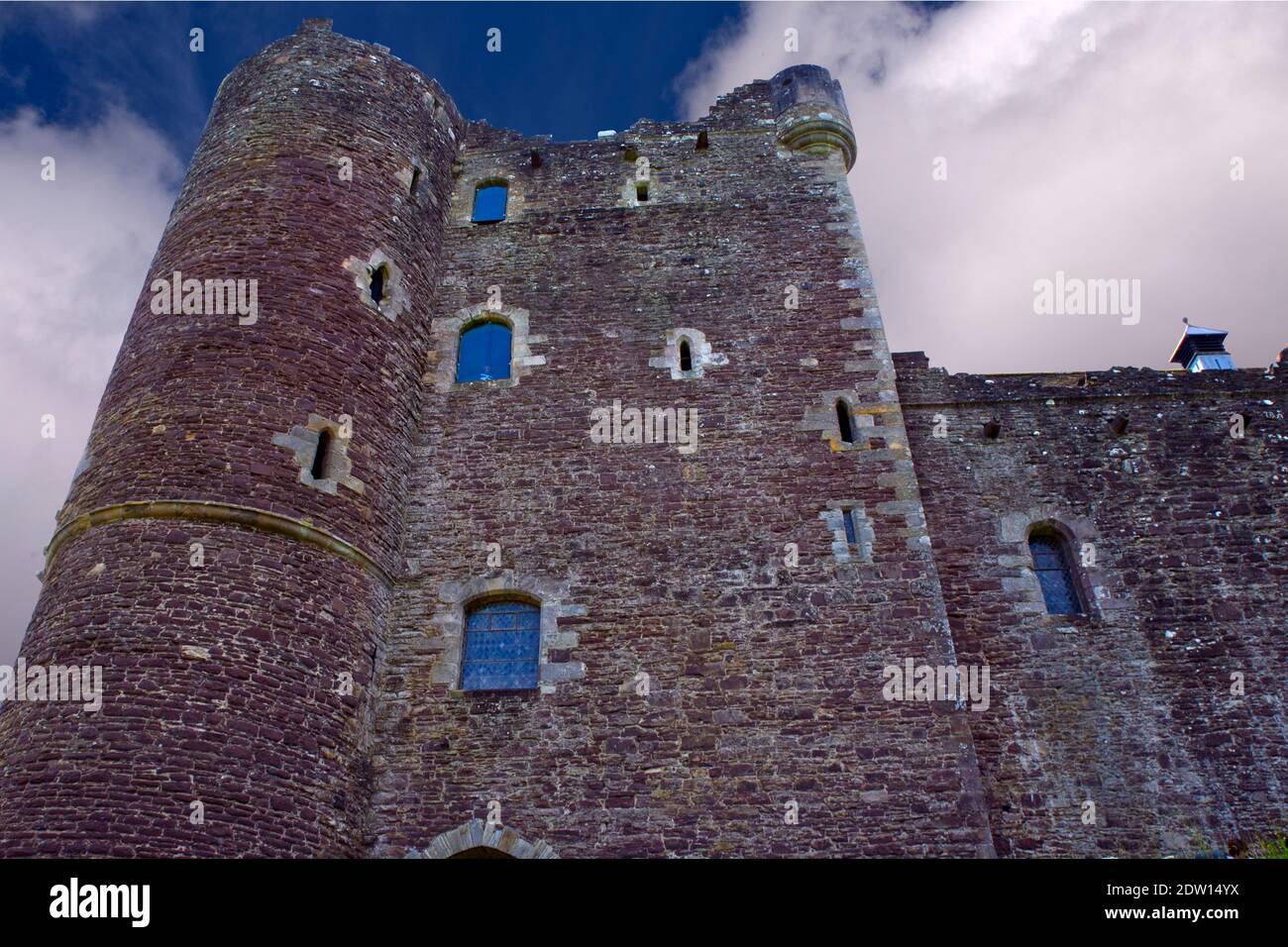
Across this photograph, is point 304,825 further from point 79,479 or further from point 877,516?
point 877,516

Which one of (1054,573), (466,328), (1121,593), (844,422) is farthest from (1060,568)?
(466,328)

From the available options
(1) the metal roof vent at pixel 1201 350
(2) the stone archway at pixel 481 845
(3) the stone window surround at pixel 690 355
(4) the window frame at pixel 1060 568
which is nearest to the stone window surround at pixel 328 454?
(2) the stone archway at pixel 481 845

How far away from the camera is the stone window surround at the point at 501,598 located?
11.7 meters

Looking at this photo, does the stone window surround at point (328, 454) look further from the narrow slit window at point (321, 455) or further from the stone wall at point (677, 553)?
the stone wall at point (677, 553)

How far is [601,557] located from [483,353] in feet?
13.9

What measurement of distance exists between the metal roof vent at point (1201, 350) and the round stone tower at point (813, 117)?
875cm

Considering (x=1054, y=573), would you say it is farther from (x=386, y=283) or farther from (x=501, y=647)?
(x=386, y=283)

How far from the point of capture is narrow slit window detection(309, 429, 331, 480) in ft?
39.0

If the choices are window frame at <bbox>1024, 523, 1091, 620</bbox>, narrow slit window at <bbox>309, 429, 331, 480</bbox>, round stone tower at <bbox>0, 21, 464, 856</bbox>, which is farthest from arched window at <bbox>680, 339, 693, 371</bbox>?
window frame at <bbox>1024, 523, 1091, 620</bbox>

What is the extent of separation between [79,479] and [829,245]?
36.2 feet

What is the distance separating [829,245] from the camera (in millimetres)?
15656

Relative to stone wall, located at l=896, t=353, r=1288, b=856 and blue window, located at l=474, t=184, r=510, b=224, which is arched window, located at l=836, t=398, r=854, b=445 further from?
blue window, located at l=474, t=184, r=510, b=224
